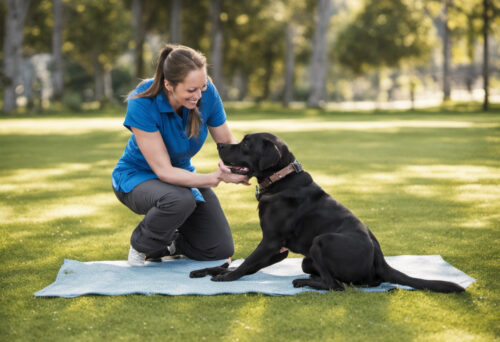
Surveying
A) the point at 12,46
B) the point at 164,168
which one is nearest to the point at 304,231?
the point at 164,168

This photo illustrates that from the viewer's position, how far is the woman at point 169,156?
4375 mm

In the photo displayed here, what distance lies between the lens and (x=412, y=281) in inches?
151

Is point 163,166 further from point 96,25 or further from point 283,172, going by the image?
point 96,25

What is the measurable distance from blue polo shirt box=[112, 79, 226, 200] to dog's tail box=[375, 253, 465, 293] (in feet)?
6.17

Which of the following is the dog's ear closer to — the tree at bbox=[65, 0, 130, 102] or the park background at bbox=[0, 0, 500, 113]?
the park background at bbox=[0, 0, 500, 113]

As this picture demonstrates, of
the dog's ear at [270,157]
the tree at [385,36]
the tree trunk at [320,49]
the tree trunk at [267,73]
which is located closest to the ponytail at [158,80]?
the dog's ear at [270,157]

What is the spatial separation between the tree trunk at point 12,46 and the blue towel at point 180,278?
2874 centimetres

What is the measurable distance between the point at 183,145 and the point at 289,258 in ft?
4.70

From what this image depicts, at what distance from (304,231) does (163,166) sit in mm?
1325

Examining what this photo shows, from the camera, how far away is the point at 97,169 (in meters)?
10.6

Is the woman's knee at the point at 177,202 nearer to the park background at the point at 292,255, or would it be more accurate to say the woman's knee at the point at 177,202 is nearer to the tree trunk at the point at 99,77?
the park background at the point at 292,255

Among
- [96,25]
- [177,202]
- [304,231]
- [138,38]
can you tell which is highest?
[96,25]

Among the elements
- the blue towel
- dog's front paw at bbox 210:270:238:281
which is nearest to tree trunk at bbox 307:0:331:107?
the blue towel

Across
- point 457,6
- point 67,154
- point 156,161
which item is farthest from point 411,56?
point 156,161
